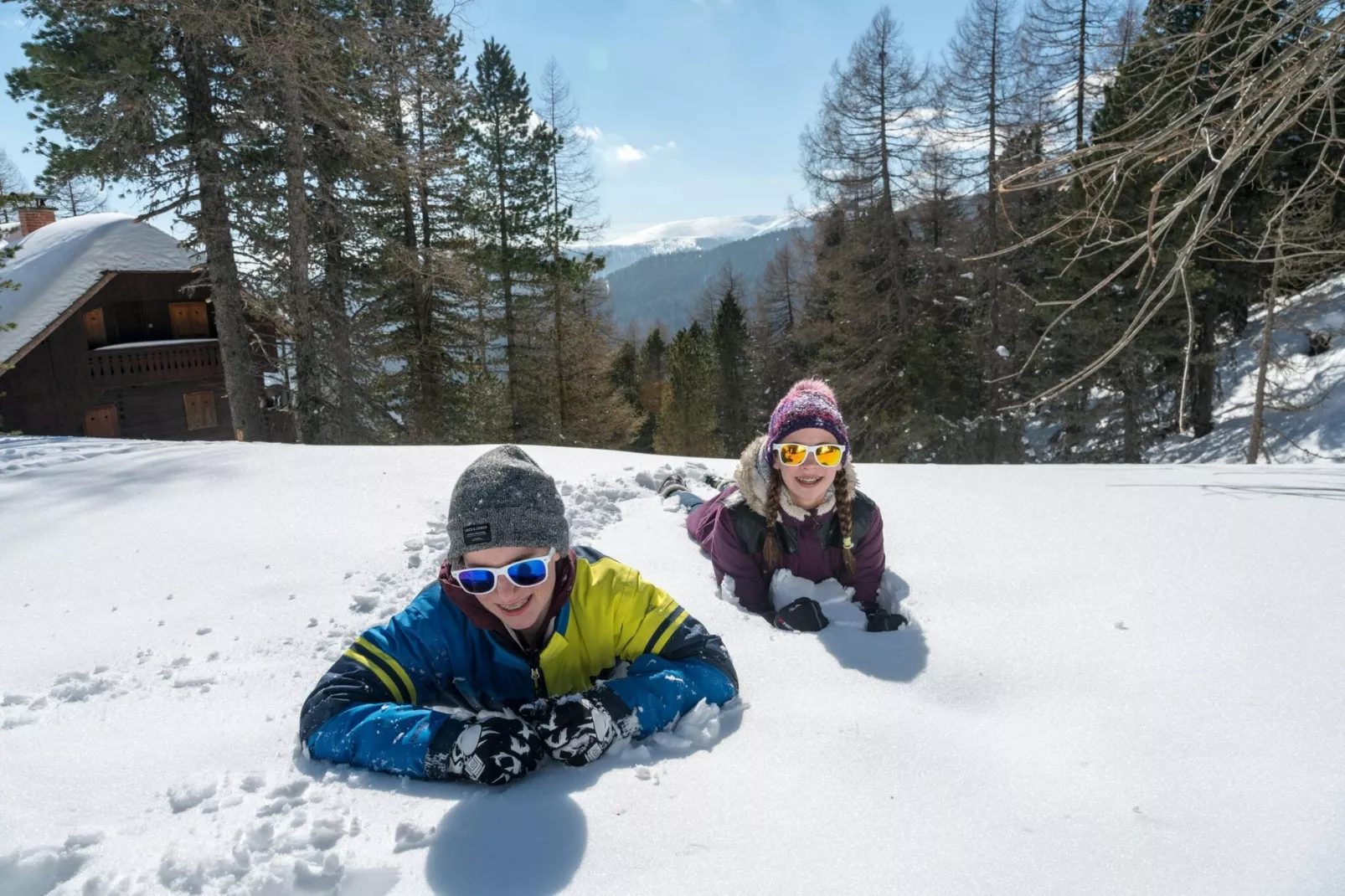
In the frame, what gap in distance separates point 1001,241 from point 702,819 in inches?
836

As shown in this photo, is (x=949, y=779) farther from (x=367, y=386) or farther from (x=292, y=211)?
(x=367, y=386)

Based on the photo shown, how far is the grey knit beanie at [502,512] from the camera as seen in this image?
2.03 meters

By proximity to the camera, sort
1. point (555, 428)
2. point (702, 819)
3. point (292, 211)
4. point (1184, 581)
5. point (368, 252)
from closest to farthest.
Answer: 1. point (702, 819)
2. point (1184, 581)
3. point (292, 211)
4. point (368, 252)
5. point (555, 428)

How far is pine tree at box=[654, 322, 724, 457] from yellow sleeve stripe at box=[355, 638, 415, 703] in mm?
29310

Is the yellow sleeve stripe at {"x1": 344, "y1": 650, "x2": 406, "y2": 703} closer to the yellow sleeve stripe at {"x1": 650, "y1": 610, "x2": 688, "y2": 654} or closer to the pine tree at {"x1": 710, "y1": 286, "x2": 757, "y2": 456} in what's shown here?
the yellow sleeve stripe at {"x1": 650, "y1": 610, "x2": 688, "y2": 654}

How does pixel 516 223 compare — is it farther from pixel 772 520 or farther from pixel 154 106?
pixel 772 520

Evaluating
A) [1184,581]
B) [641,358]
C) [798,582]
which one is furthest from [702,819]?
[641,358]

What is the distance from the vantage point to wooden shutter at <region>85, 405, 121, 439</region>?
60.6 feet

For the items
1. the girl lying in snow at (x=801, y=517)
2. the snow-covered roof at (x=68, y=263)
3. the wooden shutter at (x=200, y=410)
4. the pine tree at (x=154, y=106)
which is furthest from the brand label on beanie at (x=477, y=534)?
the wooden shutter at (x=200, y=410)

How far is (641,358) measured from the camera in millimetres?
49750

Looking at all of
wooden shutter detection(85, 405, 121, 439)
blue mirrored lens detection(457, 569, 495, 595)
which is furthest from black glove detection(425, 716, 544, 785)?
wooden shutter detection(85, 405, 121, 439)

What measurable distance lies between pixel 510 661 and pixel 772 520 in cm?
152

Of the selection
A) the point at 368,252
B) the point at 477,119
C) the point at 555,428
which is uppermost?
the point at 477,119

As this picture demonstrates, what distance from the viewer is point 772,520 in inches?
131
